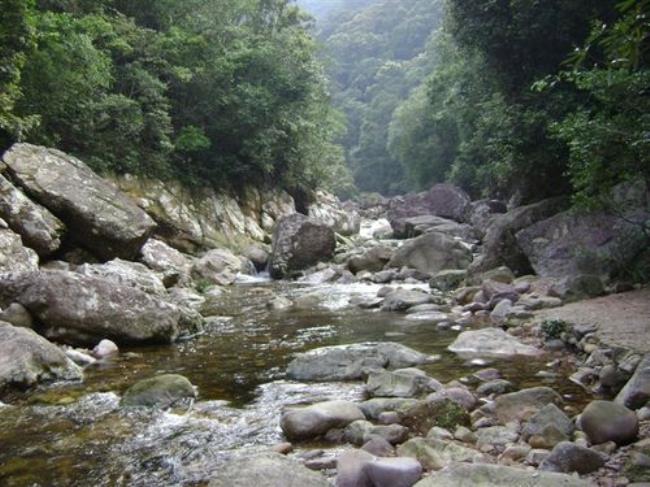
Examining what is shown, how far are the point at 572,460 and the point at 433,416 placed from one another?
1.31 metres

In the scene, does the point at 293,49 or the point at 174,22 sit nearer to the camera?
the point at 174,22

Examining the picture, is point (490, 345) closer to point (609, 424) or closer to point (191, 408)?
point (609, 424)

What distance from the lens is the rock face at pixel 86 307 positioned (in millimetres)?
8180

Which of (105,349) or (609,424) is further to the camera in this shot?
(105,349)

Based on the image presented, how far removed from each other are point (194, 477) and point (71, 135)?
1619 cm

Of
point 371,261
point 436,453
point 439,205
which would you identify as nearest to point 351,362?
point 436,453

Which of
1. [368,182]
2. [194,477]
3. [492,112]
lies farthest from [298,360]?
[368,182]

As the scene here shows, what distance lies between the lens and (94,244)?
527 inches

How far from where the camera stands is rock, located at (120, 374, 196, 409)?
5727 millimetres

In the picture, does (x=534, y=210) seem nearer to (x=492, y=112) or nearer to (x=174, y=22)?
Answer: (x=492, y=112)

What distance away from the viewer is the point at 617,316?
25.3 ft

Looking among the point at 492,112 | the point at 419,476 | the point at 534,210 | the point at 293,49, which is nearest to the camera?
the point at 419,476

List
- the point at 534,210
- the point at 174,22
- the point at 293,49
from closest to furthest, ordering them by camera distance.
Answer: the point at 534,210 → the point at 174,22 → the point at 293,49

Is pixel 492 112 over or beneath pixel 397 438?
over
